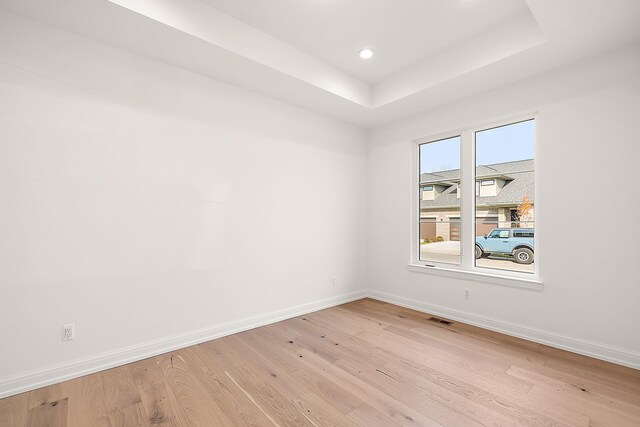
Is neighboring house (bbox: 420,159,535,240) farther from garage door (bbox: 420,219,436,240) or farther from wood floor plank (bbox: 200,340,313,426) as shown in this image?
wood floor plank (bbox: 200,340,313,426)

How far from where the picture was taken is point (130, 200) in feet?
8.47

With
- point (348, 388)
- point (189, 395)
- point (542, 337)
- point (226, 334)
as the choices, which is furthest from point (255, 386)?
point (542, 337)

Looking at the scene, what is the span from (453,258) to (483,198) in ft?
2.70

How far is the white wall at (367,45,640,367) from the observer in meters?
2.52

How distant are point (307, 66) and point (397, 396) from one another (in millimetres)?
3117

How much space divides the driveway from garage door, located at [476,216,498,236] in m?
0.30

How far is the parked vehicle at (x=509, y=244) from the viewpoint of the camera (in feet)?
10.3

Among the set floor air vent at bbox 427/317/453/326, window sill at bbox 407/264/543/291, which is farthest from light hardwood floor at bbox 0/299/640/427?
window sill at bbox 407/264/543/291

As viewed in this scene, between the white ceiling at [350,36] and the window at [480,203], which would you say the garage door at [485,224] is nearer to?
the window at [480,203]

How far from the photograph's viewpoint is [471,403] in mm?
1988

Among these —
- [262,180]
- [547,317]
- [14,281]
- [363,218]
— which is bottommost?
[547,317]

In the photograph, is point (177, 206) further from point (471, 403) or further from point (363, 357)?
point (471, 403)

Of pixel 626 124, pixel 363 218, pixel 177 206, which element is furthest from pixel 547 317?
pixel 177 206

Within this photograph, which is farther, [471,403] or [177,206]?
[177,206]
